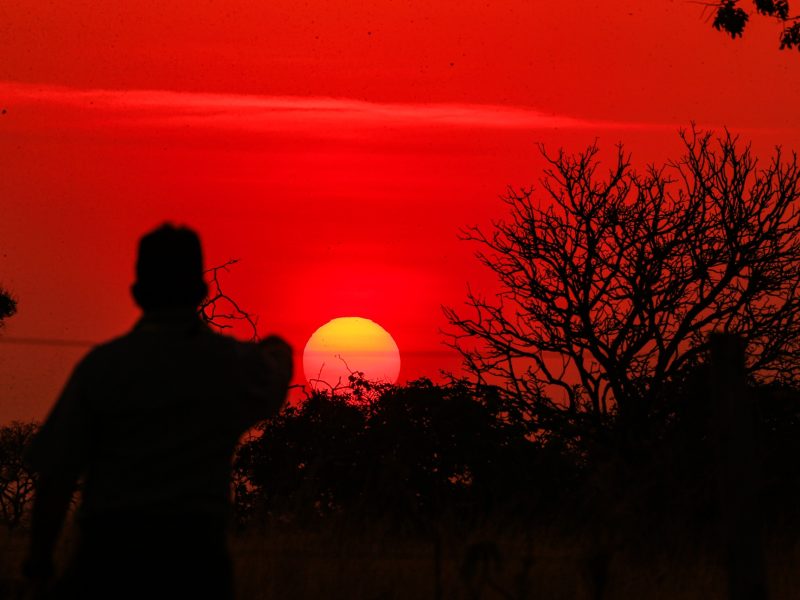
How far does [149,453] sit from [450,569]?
14.0ft

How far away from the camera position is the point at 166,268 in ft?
11.9

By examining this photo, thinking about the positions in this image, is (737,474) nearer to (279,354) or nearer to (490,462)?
(279,354)

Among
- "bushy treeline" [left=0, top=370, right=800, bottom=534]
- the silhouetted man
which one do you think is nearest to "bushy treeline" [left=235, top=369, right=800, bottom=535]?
"bushy treeline" [left=0, top=370, right=800, bottom=534]

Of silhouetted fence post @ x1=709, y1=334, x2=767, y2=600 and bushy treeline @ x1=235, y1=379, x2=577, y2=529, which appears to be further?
bushy treeline @ x1=235, y1=379, x2=577, y2=529

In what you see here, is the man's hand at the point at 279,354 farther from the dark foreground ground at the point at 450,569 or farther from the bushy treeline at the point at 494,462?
the dark foreground ground at the point at 450,569

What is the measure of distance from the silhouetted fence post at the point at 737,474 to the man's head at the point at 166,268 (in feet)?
7.48

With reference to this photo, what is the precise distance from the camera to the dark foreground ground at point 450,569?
6.95m

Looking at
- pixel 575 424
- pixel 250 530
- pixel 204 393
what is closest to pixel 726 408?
pixel 204 393

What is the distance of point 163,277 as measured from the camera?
3.61 metres

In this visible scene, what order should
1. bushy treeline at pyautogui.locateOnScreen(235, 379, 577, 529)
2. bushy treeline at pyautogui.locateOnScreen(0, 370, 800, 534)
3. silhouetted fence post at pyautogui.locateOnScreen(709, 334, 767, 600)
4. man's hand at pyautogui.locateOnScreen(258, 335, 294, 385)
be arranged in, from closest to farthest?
man's hand at pyautogui.locateOnScreen(258, 335, 294, 385) < silhouetted fence post at pyautogui.locateOnScreen(709, 334, 767, 600) < bushy treeline at pyautogui.locateOnScreen(0, 370, 800, 534) < bushy treeline at pyautogui.locateOnScreen(235, 379, 577, 529)

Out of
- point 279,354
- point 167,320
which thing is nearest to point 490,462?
point 279,354

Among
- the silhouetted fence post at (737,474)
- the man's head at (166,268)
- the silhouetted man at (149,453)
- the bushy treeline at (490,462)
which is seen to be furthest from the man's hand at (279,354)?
the bushy treeline at (490,462)

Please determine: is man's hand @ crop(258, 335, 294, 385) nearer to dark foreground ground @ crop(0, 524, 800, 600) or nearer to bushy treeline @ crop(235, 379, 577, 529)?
dark foreground ground @ crop(0, 524, 800, 600)

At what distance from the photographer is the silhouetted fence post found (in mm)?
4867
